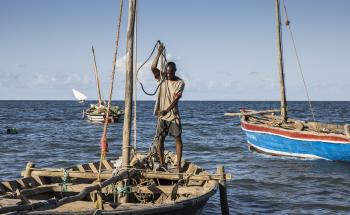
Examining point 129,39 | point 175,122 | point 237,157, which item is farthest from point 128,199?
point 237,157

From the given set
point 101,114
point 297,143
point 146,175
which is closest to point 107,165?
point 146,175

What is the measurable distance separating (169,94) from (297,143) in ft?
39.3

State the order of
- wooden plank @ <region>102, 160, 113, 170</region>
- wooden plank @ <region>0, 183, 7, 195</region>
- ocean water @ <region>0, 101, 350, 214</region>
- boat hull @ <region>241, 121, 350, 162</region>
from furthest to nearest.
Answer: boat hull @ <region>241, 121, 350, 162</region> < ocean water @ <region>0, 101, 350, 214</region> < wooden plank @ <region>102, 160, 113, 170</region> < wooden plank @ <region>0, 183, 7, 195</region>

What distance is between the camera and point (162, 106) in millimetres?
10047

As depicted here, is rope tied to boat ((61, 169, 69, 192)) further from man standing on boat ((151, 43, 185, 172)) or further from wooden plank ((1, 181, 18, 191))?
man standing on boat ((151, 43, 185, 172))

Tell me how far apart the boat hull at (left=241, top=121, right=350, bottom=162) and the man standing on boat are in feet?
35.0

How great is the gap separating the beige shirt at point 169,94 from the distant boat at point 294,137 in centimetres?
1054

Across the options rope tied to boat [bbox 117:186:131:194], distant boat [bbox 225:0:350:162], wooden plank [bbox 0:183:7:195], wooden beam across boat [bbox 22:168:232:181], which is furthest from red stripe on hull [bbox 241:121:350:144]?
wooden plank [bbox 0:183:7:195]

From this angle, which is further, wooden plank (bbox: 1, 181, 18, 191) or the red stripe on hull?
the red stripe on hull

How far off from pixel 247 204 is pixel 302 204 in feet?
5.24

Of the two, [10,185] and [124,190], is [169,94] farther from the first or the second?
[10,185]

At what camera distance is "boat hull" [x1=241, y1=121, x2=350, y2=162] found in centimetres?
1853

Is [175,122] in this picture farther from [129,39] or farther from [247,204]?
Result: [247,204]

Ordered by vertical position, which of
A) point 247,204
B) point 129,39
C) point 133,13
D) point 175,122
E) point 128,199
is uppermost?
point 133,13
